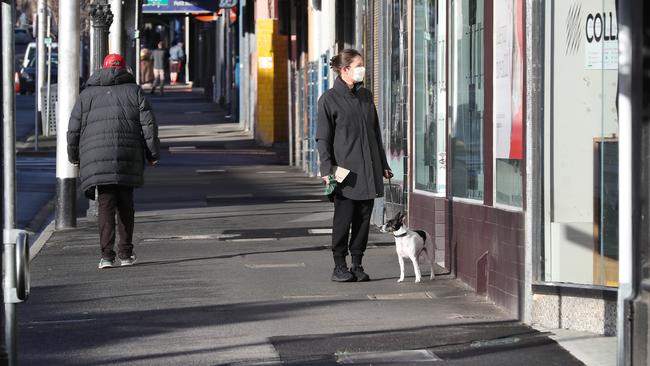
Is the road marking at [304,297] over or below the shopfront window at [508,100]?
below

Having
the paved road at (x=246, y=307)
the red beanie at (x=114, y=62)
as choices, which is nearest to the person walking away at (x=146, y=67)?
the paved road at (x=246, y=307)

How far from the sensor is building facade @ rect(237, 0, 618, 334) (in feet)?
30.4

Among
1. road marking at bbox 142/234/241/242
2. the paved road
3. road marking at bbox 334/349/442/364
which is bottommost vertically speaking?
road marking at bbox 334/349/442/364

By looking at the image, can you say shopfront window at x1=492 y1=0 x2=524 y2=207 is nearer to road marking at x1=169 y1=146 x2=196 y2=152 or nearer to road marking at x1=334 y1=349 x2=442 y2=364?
road marking at x1=334 y1=349 x2=442 y2=364

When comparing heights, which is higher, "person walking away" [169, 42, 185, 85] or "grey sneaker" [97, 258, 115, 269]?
"person walking away" [169, 42, 185, 85]

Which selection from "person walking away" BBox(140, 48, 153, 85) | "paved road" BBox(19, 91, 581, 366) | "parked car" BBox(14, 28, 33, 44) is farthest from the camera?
"parked car" BBox(14, 28, 33, 44)

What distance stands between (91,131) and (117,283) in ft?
5.07

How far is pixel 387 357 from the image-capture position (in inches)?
335

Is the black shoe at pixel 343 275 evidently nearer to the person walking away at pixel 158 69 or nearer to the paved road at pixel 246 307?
the paved road at pixel 246 307

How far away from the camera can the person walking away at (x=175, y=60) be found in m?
66.3

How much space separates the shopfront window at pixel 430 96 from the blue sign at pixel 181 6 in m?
28.1

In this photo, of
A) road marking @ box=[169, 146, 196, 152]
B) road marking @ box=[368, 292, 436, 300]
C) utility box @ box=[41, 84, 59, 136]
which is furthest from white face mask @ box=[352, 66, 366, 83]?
utility box @ box=[41, 84, 59, 136]

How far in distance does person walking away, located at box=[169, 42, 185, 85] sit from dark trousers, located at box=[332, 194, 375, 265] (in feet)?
178

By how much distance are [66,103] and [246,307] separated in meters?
7.38
